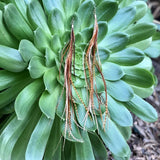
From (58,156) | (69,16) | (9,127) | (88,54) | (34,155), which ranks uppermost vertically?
(69,16)

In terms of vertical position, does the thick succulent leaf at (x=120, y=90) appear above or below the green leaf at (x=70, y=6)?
below

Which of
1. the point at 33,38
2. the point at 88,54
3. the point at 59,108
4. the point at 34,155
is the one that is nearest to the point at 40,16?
the point at 33,38

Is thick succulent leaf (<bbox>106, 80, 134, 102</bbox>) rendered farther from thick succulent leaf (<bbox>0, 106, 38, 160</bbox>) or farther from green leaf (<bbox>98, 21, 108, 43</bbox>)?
thick succulent leaf (<bbox>0, 106, 38, 160</bbox>)

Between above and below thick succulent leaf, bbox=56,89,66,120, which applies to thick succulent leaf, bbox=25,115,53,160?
below

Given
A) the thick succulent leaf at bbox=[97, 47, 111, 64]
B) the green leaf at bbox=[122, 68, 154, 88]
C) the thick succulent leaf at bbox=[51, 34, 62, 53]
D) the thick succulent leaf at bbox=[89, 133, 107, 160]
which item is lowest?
the thick succulent leaf at bbox=[89, 133, 107, 160]

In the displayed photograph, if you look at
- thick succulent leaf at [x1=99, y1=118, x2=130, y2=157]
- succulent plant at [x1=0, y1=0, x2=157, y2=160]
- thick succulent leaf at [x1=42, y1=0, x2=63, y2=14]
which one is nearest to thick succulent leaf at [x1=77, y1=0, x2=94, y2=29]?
succulent plant at [x1=0, y1=0, x2=157, y2=160]

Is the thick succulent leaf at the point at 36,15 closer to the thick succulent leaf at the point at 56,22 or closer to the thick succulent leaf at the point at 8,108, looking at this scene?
the thick succulent leaf at the point at 56,22

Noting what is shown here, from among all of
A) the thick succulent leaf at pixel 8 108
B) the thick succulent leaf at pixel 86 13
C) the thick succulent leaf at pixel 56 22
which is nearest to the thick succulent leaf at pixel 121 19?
the thick succulent leaf at pixel 86 13

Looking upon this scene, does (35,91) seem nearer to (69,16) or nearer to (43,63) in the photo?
(43,63)
